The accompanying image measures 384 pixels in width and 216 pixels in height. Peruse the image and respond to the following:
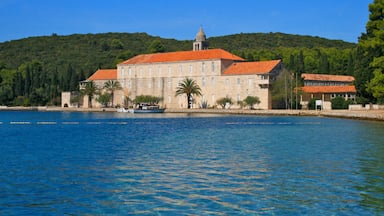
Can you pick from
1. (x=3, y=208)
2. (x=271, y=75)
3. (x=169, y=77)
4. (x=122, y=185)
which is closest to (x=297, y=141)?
(x=122, y=185)

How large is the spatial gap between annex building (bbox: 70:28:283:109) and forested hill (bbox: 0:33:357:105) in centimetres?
1008

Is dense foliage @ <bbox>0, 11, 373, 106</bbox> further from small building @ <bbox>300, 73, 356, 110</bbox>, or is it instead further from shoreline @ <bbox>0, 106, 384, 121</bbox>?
small building @ <bbox>300, 73, 356, 110</bbox>

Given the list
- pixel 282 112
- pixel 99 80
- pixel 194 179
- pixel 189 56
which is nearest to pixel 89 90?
pixel 99 80

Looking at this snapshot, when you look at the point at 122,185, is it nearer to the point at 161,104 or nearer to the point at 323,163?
the point at 323,163

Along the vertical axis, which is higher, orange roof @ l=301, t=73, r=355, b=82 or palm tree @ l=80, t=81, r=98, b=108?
orange roof @ l=301, t=73, r=355, b=82

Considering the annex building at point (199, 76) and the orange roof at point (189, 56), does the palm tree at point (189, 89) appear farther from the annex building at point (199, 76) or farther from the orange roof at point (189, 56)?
the orange roof at point (189, 56)

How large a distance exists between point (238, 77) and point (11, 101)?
4602 cm

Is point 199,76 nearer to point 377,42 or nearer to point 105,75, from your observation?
point 105,75

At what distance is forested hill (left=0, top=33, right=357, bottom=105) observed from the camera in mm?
100938

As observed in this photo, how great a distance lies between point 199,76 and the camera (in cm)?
8338

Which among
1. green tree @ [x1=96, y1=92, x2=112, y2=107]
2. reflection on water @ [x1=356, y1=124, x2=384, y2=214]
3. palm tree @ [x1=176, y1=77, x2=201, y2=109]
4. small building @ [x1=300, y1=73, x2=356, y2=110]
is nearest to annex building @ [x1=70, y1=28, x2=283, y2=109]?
palm tree @ [x1=176, y1=77, x2=201, y2=109]

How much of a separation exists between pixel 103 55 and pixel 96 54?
441 centimetres

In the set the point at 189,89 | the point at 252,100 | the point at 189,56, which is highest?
the point at 189,56

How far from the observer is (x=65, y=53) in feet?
476
